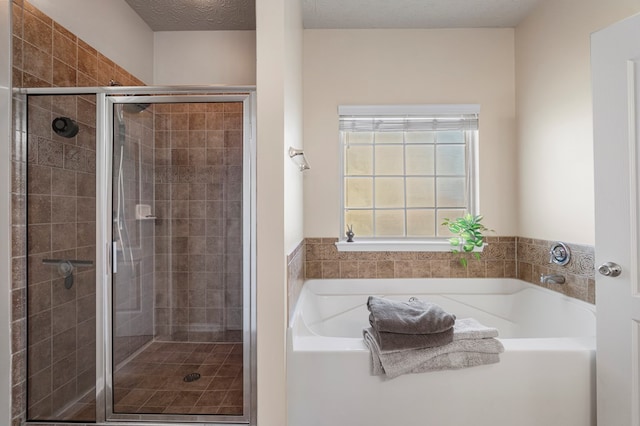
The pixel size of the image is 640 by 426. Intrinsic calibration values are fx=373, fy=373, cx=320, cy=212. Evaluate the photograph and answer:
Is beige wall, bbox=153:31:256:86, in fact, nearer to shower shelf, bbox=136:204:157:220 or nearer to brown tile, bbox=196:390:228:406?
shower shelf, bbox=136:204:157:220

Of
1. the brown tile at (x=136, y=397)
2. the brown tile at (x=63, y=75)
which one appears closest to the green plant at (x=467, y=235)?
the brown tile at (x=136, y=397)

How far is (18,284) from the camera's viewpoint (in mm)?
1797

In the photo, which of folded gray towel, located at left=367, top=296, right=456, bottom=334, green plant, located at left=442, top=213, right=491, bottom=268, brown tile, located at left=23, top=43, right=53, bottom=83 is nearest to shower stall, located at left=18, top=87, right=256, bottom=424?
brown tile, located at left=23, top=43, right=53, bottom=83

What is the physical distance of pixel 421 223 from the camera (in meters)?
2.99

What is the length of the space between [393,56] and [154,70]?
1.93m

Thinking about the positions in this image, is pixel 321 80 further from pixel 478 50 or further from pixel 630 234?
pixel 630 234

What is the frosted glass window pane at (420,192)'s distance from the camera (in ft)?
9.77

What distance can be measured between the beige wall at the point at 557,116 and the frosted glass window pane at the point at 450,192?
0.42 meters

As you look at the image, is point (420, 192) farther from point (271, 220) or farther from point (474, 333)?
point (271, 220)

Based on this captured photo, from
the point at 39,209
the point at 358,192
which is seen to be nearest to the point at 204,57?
the point at 358,192

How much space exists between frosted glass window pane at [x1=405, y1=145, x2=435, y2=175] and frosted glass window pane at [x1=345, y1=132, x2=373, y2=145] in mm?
306

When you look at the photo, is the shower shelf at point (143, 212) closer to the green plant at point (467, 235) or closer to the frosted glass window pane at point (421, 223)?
the frosted glass window pane at point (421, 223)

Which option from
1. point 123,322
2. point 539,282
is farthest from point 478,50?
point 123,322

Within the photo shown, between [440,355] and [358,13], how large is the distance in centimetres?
229
